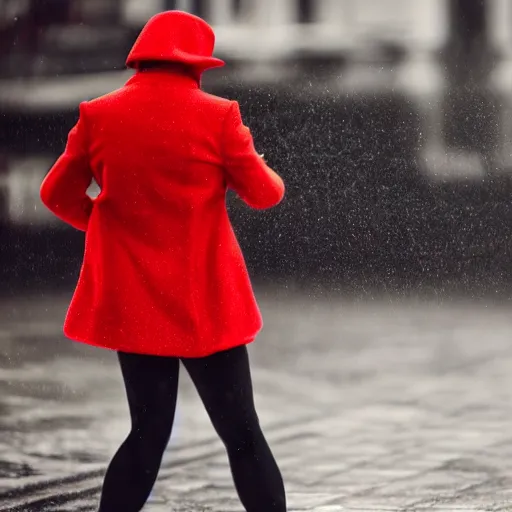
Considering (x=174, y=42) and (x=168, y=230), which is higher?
(x=174, y=42)

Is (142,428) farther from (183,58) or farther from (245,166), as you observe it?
(183,58)

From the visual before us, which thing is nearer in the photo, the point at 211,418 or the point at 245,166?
the point at 245,166

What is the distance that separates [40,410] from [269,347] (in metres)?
1.24

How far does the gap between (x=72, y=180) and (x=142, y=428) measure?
29.7 inches

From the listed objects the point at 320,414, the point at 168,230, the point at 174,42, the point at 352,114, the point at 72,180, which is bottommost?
the point at 320,414

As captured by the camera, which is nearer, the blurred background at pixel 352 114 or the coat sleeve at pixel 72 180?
the coat sleeve at pixel 72 180

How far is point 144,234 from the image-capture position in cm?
356

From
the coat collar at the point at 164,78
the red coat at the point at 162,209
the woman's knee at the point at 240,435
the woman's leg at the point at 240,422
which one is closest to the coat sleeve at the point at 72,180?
the red coat at the point at 162,209

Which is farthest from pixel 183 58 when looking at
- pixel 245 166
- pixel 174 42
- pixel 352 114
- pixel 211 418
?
pixel 352 114

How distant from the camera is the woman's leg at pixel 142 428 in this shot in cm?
362

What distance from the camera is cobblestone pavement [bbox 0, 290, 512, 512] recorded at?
4586mm

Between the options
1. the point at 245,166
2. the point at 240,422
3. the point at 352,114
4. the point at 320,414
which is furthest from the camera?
the point at 320,414

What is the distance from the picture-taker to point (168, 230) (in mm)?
3553

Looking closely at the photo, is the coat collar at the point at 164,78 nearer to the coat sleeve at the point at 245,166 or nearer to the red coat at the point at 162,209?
the red coat at the point at 162,209
